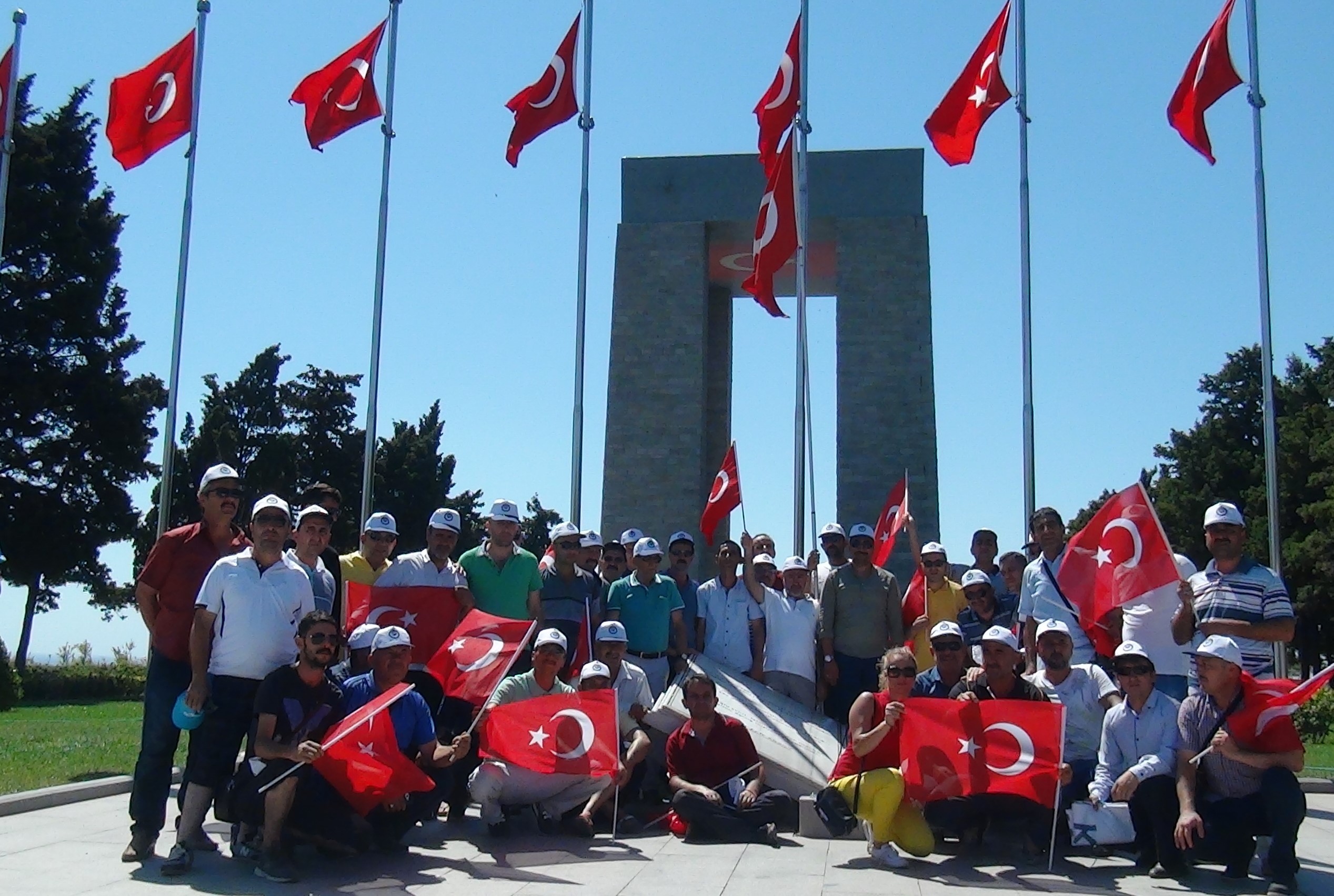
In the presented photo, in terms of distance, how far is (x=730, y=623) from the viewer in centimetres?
971

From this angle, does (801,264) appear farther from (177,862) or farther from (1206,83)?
(177,862)

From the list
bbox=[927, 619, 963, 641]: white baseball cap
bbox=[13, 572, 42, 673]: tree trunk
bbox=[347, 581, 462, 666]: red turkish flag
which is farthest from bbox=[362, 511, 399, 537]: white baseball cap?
bbox=[13, 572, 42, 673]: tree trunk

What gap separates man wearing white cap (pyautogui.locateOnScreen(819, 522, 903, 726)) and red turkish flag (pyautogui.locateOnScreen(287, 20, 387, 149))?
24.3 ft

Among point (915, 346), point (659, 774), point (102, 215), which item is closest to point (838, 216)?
point (915, 346)

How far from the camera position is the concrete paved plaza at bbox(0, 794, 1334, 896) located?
604 cm

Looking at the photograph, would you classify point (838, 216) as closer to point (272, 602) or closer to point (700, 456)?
point (700, 456)

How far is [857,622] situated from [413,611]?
3226mm

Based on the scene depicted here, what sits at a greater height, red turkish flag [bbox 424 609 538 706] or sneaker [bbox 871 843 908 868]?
red turkish flag [bbox 424 609 538 706]

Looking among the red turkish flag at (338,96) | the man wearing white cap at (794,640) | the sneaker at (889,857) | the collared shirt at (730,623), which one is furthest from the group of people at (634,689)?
the red turkish flag at (338,96)

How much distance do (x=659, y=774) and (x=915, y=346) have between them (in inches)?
531

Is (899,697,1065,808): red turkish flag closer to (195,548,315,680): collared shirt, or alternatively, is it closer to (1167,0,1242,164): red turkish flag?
(195,548,315,680): collared shirt

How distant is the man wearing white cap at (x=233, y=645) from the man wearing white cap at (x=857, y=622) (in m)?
4.11

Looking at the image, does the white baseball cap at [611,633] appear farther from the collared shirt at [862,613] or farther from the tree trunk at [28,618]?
the tree trunk at [28,618]

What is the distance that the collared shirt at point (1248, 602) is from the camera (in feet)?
23.1
